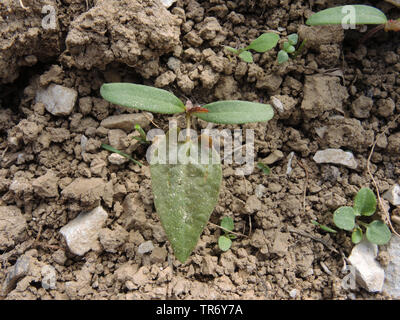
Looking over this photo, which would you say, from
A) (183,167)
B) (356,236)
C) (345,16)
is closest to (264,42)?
(345,16)

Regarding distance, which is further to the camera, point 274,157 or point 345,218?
point 274,157

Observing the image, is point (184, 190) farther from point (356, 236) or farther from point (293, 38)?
point (293, 38)

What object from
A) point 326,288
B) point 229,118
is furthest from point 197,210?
point 326,288

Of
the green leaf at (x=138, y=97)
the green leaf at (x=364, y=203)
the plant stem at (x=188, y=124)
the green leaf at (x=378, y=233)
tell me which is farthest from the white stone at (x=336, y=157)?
the green leaf at (x=138, y=97)

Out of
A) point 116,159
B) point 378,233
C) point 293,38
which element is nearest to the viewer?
point 378,233

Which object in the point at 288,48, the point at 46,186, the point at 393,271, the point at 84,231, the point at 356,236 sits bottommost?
the point at 393,271

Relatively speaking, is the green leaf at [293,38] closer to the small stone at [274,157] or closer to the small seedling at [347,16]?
the small seedling at [347,16]
